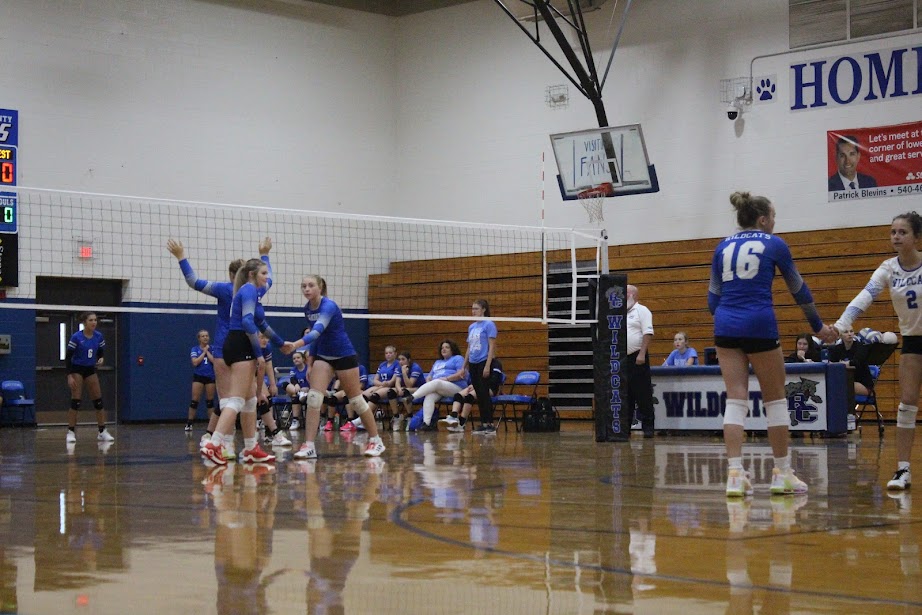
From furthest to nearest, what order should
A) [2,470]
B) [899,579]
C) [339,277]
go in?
[339,277] → [2,470] → [899,579]

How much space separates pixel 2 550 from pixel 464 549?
5.94 ft

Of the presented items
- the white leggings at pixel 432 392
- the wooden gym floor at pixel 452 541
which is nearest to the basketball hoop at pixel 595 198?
the white leggings at pixel 432 392

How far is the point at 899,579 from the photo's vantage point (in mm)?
3773

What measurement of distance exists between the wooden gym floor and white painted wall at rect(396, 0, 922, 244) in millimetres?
10770

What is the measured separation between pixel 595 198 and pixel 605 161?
758 mm

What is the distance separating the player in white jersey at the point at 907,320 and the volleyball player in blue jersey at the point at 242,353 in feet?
14.6

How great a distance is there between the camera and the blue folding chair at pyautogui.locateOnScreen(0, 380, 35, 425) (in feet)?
63.3

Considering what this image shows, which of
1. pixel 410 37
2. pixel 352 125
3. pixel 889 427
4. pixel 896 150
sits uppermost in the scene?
pixel 410 37

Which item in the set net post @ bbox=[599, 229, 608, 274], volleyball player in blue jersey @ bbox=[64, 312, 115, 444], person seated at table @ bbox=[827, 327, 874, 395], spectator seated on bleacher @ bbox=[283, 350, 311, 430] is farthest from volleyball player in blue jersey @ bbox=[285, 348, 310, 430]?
person seated at table @ bbox=[827, 327, 874, 395]

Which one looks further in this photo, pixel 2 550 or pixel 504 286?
pixel 504 286

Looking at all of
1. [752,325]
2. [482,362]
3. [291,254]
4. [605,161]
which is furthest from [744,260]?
[291,254]

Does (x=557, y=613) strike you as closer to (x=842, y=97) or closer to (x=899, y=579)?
(x=899, y=579)

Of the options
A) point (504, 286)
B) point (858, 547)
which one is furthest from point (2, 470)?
point (504, 286)

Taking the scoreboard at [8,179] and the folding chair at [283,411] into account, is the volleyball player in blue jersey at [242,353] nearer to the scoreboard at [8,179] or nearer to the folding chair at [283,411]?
the folding chair at [283,411]
